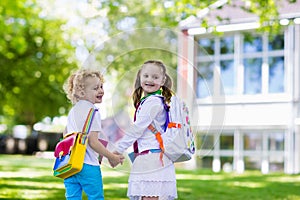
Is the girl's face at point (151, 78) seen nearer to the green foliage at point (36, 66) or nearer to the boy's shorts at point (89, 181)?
the boy's shorts at point (89, 181)

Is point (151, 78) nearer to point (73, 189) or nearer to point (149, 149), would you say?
point (149, 149)

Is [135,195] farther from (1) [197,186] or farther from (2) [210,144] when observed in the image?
(1) [197,186]

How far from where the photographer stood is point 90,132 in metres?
3.77

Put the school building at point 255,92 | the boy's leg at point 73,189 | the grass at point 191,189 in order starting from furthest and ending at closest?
the school building at point 255,92
the grass at point 191,189
the boy's leg at point 73,189

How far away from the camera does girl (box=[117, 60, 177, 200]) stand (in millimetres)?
3680

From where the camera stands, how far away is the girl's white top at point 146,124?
367cm

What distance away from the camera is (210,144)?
4.40 metres

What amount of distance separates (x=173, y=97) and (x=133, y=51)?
0.54m

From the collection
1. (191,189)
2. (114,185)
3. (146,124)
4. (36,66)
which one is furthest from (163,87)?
(36,66)

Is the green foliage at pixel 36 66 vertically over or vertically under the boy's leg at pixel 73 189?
over

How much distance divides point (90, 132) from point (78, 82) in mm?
339

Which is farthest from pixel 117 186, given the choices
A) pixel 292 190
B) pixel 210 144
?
pixel 210 144

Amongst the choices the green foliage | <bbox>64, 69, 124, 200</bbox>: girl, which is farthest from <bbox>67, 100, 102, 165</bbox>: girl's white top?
the green foliage

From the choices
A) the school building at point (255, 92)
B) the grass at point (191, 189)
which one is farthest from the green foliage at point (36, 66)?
the grass at point (191, 189)
